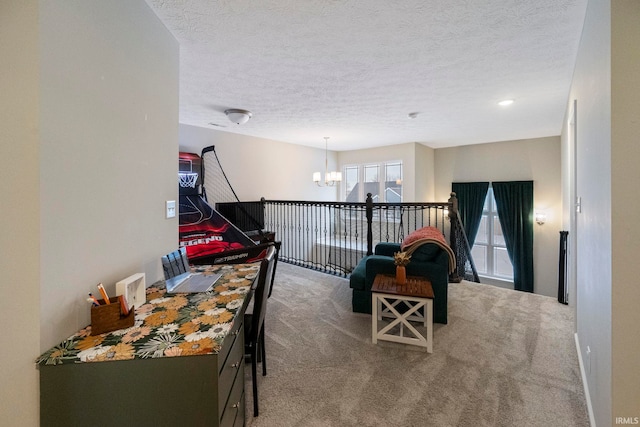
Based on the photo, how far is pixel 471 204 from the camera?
19.7ft

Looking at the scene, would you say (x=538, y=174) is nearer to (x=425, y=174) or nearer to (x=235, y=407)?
(x=425, y=174)

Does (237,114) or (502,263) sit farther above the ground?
(237,114)

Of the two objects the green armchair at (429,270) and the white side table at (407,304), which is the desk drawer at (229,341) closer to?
the white side table at (407,304)

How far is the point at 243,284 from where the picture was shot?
161cm

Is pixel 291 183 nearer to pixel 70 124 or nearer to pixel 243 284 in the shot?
pixel 243 284

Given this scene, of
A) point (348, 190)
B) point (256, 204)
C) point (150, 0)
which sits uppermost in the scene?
point (150, 0)

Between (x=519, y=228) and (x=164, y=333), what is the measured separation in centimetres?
651

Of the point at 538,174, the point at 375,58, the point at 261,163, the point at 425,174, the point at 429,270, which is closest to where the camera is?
the point at 375,58

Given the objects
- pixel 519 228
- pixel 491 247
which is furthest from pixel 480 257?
pixel 519 228

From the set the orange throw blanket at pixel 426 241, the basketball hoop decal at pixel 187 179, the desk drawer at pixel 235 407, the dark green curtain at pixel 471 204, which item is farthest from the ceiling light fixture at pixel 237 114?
the dark green curtain at pixel 471 204

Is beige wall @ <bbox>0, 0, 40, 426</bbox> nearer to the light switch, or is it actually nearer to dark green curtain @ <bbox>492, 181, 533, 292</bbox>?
the light switch

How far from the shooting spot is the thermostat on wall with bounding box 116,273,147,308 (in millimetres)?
1146

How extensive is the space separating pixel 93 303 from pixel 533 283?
6879mm

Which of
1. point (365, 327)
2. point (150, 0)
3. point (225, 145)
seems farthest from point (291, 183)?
point (150, 0)
